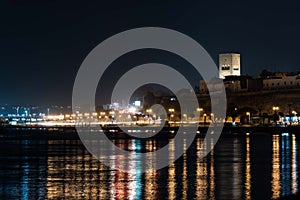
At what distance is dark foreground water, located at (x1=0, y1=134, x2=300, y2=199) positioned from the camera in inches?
845

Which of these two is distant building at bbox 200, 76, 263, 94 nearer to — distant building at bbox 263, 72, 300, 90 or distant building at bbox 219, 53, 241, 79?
distant building at bbox 263, 72, 300, 90

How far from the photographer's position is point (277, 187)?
2280 cm

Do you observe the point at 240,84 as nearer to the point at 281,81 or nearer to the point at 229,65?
the point at 281,81

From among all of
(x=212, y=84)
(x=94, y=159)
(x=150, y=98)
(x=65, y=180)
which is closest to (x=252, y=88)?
(x=212, y=84)

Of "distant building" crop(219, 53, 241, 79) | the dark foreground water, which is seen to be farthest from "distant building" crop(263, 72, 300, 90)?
the dark foreground water

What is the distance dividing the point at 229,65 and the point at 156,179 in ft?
511

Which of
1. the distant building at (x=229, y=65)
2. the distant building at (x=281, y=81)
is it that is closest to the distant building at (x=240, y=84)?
the distant building at (x=281, y=81)

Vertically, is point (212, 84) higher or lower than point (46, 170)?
higher

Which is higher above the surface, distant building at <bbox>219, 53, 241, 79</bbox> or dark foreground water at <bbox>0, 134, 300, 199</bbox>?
distant building at <bbox>219, 53, 241, 79</bbox>

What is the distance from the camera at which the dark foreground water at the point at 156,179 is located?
21.5 m

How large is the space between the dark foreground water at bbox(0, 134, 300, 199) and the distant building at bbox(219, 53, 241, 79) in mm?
143660

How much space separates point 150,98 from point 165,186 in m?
153

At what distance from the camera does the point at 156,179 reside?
25391 mm

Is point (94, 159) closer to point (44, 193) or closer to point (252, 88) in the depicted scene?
point (44, 193)
